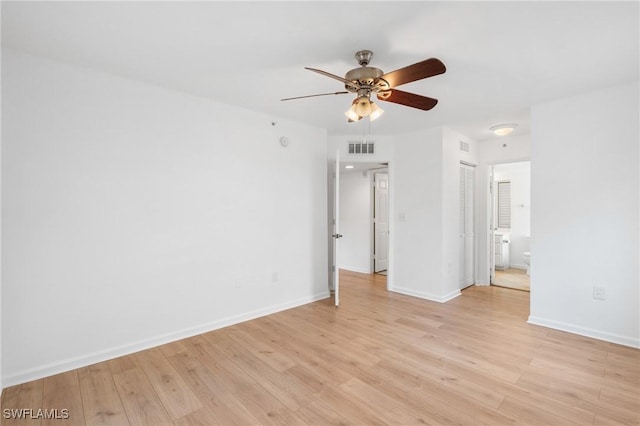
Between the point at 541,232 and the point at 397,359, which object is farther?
the point at 541,232

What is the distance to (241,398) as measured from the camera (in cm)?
218

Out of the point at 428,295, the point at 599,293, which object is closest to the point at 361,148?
the point at 428,295

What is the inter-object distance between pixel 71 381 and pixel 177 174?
1.94 meters

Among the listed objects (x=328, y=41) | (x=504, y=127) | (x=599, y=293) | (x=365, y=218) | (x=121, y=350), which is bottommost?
(x=121, y=350)

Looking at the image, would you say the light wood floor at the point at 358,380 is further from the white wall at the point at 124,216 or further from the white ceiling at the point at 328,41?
the white ceiling at the point at 328,41

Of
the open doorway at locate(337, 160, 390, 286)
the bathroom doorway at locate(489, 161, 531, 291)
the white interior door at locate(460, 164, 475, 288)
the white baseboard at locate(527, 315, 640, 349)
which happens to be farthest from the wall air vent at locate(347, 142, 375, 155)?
the bathroom doorway at locate(489, 161, 531, 291)

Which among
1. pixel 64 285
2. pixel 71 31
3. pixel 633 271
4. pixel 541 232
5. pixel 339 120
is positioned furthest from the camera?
pixel 339 120

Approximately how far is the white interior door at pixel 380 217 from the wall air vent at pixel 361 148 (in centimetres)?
144

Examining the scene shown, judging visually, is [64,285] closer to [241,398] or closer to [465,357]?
[241,398]

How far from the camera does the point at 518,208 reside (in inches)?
275

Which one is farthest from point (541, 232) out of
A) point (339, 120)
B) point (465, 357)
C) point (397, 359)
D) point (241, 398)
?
point (241, 398)

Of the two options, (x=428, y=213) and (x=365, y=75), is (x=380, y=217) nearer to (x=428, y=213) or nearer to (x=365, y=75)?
(x=428, y=213)

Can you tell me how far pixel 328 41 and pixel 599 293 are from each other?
362 cm

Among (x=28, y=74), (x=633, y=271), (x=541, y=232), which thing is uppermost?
(x=28, y=74)
